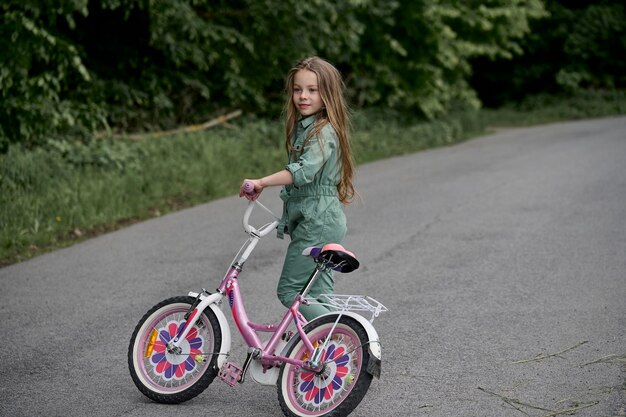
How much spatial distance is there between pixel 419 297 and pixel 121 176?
624 centimetres

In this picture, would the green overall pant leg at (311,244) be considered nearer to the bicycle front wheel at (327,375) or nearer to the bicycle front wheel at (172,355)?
the bicycle front wheel at (327,375)

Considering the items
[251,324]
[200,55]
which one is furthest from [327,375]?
[200,55]

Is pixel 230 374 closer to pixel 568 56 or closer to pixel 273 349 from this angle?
pixel 273 349

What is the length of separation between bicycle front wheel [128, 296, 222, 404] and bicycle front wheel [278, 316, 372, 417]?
44cm

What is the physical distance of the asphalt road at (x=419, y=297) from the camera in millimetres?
4613

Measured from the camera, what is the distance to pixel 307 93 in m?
4.42

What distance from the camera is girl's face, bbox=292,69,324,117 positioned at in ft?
14.5

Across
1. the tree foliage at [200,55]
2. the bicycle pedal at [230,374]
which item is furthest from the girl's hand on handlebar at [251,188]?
the tree foliage at [200,55]

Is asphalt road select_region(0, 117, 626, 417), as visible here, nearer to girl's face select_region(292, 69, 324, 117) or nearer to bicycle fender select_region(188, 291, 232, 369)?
bicycle fender select_region(188, 291, 232, 369)

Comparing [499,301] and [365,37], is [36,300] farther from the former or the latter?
[365,37]

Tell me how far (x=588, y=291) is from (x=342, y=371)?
10.2 ft

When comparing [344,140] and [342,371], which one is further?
[344,140]

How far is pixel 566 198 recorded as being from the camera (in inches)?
420

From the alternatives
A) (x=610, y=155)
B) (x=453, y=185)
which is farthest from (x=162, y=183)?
(x=610, y=155)
